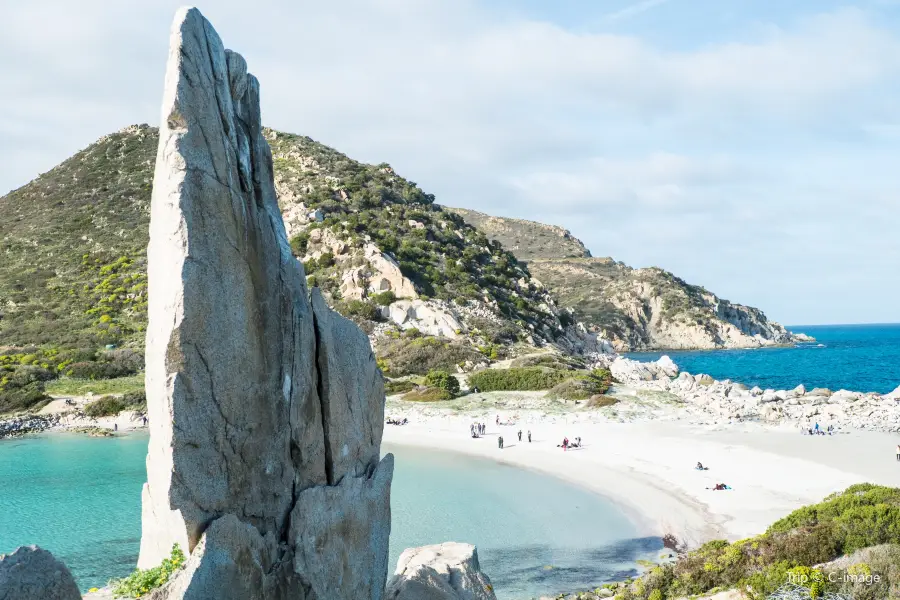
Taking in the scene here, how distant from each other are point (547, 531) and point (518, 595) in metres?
5.49

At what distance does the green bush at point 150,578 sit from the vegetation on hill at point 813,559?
8.91m

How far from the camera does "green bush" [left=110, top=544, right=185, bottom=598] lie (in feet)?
24.4

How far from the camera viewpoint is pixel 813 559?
38.4ft

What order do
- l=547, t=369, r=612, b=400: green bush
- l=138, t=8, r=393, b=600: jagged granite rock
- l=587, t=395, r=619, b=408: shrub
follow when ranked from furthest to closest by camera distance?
l=547, t=369, r=612, b=400: green bush
l=587, t=395, r=619, b=408: shrub
l=138, t=8, r=393, b=600: jagged granite rock

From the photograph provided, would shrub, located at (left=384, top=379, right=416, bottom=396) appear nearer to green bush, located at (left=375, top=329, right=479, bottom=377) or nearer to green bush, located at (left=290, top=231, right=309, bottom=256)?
green bush, located at (left=375, top=329, right=479, bottom=377)

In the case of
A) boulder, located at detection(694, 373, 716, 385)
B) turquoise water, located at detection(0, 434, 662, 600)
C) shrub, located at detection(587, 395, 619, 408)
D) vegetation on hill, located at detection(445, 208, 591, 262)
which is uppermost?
vegetation on hill, located at detection(445, 208, 591, 262)

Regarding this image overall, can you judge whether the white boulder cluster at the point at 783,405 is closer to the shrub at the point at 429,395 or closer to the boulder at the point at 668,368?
the boulder at the point at 668,368

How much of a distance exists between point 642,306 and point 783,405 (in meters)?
97.0

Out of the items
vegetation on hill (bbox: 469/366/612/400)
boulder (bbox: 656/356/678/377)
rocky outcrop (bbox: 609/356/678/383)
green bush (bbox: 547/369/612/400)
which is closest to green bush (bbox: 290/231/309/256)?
vegetation on hill (bbox: 469/366/612/400)

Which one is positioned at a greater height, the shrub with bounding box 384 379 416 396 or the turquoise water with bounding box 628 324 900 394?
the shrub with bounding box 384 379 416 396

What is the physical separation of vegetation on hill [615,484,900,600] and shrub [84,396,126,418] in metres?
39.6

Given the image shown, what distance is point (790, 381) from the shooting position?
66250mm

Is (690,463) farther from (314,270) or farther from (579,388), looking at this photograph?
(314,270)

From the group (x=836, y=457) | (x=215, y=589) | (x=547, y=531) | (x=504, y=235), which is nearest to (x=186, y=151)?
(x=215, y=589)
